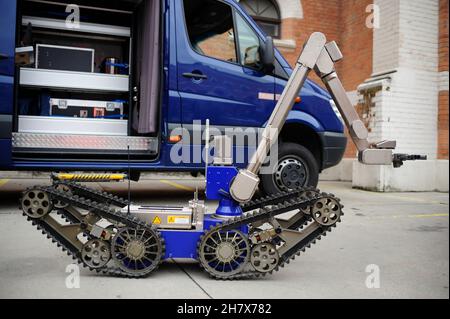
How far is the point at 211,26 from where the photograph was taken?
20.5ft

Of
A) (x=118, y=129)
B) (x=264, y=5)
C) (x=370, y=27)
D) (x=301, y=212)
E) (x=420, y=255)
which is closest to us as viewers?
(x=301, y=212)

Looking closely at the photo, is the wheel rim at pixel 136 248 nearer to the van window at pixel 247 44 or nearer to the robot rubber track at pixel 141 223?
the robot rubber track at pixel 141 223

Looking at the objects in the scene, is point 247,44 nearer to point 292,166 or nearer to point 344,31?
point 292,166

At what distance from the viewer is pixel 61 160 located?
5387 millimetres

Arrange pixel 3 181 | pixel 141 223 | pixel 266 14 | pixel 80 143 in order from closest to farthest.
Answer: pixel 141 223, pixel 80 143, pixel 3 181, pixel 266 14

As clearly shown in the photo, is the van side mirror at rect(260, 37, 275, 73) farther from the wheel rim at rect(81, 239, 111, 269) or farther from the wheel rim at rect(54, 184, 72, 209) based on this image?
the wheel rim at rect(81, 239, 111, 269)

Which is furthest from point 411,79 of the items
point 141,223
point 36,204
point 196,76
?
point 36,204

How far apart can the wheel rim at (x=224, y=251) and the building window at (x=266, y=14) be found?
917 cm

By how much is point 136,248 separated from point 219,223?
1.81 feet

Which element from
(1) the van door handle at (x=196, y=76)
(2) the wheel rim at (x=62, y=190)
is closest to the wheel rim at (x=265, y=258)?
(2) the wheel rim at (x=62, y=190)

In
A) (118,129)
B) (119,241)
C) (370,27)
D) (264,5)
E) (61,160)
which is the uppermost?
(264,5)
